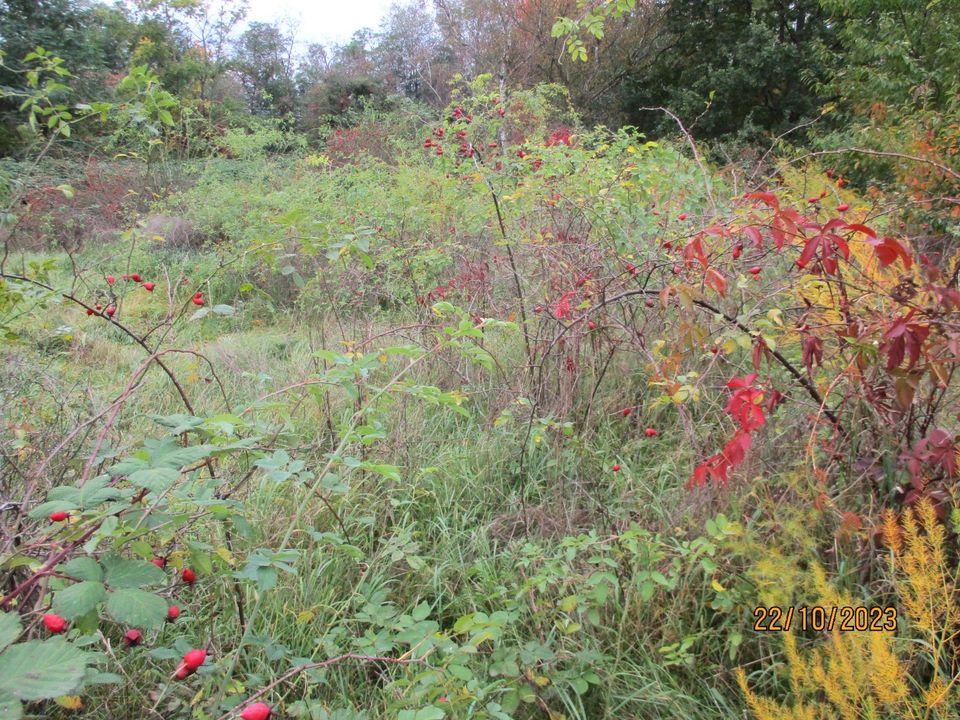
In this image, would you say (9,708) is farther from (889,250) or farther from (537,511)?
(889,250)

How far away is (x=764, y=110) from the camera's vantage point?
1266 cm

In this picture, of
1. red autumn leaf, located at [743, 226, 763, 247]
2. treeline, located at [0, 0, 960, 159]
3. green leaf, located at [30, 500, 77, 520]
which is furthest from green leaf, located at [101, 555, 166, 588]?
treeline, located at [0, 0, 960, 159]

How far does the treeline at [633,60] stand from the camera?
7.91 metres

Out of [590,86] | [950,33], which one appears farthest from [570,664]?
[590,86]

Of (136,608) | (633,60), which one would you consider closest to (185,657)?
(136,608)

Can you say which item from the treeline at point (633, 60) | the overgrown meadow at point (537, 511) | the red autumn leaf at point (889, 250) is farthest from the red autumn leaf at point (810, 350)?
the treeline at point (633, 60)

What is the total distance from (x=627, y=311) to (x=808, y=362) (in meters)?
1.52

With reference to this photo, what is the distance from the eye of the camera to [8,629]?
1002mm

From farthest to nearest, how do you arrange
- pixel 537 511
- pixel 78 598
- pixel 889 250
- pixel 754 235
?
pixel 537 511
pixel 754 235
pixel 889 250
pixel 78 598

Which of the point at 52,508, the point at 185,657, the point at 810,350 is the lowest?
the point at 185,657

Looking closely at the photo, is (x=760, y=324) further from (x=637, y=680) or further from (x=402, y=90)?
Result: (x=402, y=90)

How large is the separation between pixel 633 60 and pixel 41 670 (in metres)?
15.9

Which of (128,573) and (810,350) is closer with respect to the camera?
(128,573)

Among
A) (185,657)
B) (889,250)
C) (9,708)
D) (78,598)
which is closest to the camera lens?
(9,708)
